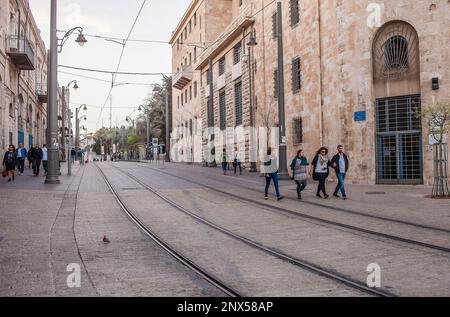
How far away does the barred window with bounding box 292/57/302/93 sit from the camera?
2589 cm

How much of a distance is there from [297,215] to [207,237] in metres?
3.46

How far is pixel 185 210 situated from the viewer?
1183cm

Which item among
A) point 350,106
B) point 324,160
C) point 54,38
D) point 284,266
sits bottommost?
point 284,266

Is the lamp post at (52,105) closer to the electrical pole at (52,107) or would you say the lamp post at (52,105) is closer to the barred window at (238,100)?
the electrical pole at (52,107)

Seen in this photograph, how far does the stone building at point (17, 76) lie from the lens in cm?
2550

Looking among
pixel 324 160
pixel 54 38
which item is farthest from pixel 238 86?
pixel 324 160

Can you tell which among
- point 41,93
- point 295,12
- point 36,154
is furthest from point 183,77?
point 36,154

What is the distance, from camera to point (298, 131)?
→ 26.2 m

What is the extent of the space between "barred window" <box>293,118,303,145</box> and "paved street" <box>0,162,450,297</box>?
11807mm

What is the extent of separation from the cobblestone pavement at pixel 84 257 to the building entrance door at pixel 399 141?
1178cm

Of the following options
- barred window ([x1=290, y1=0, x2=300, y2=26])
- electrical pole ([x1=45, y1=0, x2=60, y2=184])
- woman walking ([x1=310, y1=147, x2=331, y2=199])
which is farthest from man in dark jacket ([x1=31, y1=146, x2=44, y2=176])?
woman walking ([x1=310, y1=147, x2=331, y2=199])

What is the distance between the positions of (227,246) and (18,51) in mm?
23398
